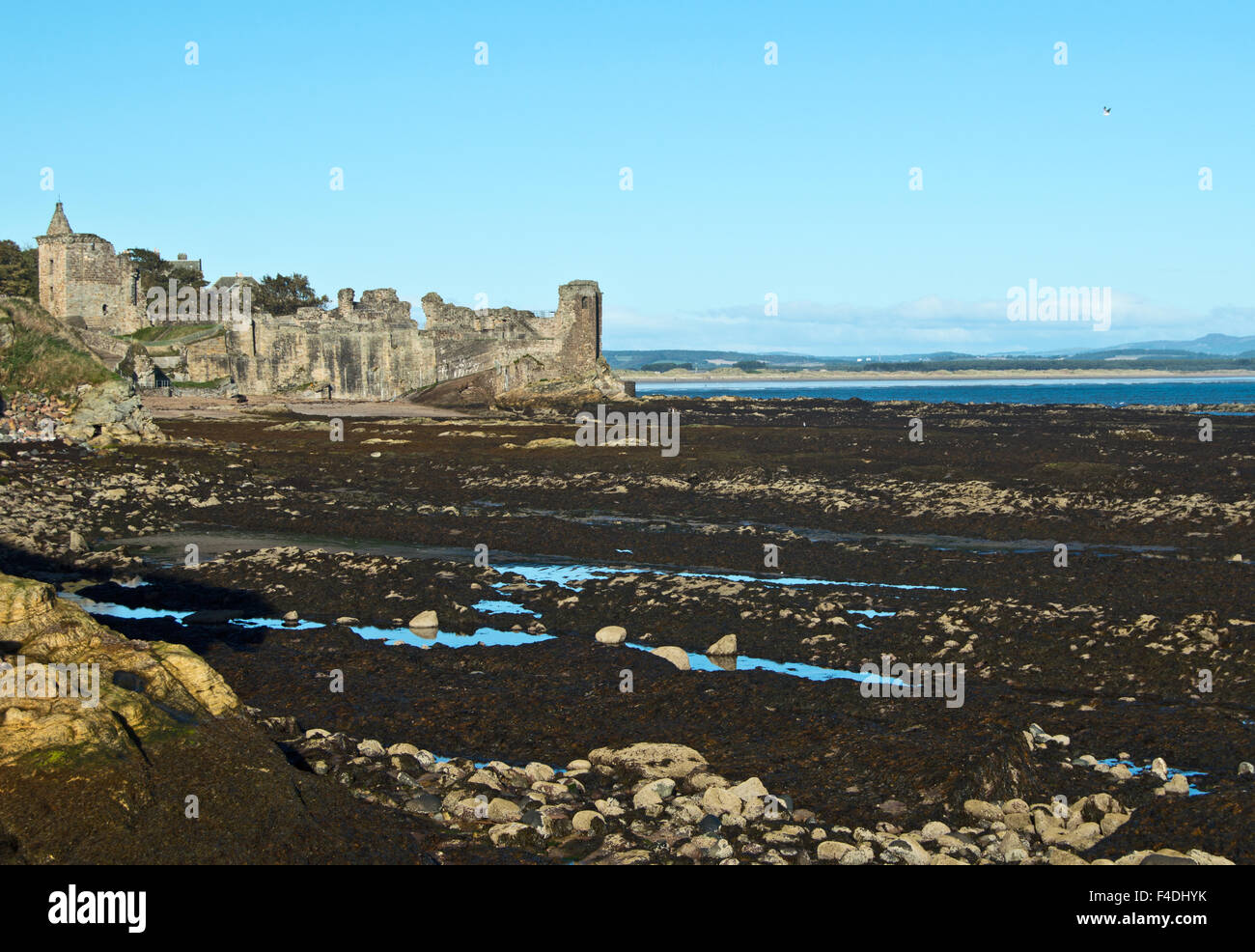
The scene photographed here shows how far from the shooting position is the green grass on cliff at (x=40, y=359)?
104 ft

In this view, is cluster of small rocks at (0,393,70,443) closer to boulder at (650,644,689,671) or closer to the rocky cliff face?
boulder at (650,644,689,671)

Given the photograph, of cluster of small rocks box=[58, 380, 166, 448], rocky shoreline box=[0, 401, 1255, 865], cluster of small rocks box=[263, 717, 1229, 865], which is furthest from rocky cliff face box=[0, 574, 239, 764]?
cluster of small rocks box=[58, 380, 166, 448]

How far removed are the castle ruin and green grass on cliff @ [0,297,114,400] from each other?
21928mm

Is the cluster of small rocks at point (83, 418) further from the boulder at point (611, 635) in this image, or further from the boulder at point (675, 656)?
the boulder at point (675, 656)

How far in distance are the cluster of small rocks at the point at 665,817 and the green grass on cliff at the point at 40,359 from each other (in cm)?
2660

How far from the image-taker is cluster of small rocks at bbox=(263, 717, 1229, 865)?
7.55 m

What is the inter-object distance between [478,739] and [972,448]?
2820 centimetres

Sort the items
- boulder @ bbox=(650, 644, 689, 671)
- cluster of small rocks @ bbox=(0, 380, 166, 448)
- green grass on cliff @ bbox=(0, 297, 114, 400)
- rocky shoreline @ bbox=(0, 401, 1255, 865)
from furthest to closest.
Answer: green grass on cliff @ bbox=(0, 297, 114, 400)
cluster of small rocks @ bbox=(0, 380, 166, 448)
boulder @ bbox=(650, 644, 689, 671)
rocky shoreline @ bbox=(0, 401, 1255, 865)

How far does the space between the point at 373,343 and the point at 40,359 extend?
25.5 meters

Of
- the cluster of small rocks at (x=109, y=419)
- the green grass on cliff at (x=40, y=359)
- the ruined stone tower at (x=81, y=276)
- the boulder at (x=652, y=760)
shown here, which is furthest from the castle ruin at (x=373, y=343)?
the boulder at (x=652, y=760)

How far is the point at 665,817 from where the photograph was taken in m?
8.12

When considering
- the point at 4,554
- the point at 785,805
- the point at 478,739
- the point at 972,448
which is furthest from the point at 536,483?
the point at 785,805
